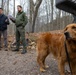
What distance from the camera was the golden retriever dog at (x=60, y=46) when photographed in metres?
4.96

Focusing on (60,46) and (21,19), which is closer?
(60,46)

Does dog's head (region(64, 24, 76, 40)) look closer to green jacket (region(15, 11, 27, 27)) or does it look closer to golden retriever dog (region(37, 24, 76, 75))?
golden retriever dog (region(37, 24, 76, 75))

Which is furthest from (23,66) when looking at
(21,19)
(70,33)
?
(70,33)

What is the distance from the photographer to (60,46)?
5797 millimetres

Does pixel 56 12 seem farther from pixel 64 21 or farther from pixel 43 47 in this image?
pixel 43 47

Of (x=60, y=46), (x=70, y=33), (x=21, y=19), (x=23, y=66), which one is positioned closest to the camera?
(x=70, y=33)

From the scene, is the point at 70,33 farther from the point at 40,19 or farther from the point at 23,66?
the point at 40,19

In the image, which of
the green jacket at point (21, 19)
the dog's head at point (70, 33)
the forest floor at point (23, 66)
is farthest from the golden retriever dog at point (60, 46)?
the green jacket at point (21, 19)

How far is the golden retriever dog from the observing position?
4959 mm

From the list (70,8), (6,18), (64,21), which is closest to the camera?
(70,8)

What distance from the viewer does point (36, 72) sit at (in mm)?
6777

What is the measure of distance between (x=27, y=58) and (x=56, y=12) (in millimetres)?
29231

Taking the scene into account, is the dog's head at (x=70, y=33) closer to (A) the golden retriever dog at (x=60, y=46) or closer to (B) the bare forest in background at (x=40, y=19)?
(A) the golden retriever dog at (x=60, y=46)

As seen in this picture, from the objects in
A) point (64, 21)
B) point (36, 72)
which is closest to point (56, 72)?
point (36, 72)
